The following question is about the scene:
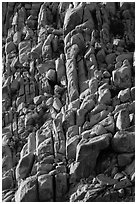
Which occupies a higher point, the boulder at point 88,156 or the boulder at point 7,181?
the boulder at point 88,156

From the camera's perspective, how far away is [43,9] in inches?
4077

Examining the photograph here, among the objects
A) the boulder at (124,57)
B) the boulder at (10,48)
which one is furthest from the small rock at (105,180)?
the boulder at (10,48)

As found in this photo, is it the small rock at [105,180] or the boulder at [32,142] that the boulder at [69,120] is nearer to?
the boulder at [32,142]

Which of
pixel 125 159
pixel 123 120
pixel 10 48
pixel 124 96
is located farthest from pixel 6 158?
pixel 10 48

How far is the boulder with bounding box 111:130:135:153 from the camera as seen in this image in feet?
237

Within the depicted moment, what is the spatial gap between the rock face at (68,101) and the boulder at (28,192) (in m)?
0.12

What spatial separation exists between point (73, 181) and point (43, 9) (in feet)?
132

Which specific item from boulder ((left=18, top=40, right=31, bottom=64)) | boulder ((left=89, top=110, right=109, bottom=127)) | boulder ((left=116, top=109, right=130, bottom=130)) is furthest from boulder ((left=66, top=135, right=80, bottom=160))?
boulder ((left=18, top=40, right=31, bottom=64))

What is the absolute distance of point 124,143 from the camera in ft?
238

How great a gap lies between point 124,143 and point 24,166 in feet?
44.5

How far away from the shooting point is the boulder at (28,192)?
235 feet

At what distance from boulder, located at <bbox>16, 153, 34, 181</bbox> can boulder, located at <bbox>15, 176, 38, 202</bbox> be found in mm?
3630

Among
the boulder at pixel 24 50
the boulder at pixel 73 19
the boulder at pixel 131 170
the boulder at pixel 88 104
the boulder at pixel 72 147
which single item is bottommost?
the boulder at pixel 131 170

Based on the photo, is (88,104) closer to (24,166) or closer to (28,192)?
(24,166)
